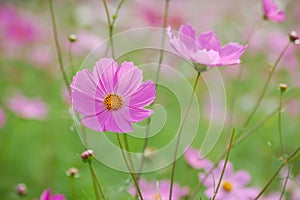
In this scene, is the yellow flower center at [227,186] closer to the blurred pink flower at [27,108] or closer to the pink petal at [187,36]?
the pink petal at [187,36]

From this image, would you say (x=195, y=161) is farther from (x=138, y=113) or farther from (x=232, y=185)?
(x=138, y=113)

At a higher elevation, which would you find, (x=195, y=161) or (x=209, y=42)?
(x=209, y=42)

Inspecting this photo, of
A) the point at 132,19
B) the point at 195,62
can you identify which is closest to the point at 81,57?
the point at 132,19

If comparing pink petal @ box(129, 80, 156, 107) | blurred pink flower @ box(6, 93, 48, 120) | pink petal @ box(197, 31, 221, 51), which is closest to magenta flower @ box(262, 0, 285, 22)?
pink petal @ box(197, 31, 221, 51)

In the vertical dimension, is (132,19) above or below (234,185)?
above

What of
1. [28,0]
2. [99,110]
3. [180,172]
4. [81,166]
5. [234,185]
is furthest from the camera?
[28,0]

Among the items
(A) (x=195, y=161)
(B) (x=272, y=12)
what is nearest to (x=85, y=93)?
(B) (x=272, y=12)

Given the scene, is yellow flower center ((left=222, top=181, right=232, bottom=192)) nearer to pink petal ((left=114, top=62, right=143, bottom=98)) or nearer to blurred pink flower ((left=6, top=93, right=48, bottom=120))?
pink petal ((left=114, top=62, right=143, bottom=98))

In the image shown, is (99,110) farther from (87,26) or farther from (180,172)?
(87,26)
